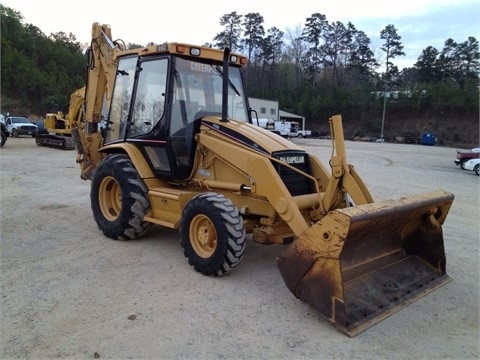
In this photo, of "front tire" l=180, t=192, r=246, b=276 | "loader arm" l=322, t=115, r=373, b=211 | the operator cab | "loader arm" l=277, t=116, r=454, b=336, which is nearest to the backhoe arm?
the operator cab

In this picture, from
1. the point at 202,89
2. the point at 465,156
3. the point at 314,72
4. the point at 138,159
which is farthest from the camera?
the point at 314,72

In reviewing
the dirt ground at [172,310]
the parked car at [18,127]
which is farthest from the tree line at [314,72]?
the dirt ground at [172,310]

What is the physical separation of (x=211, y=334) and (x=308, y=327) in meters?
0.90

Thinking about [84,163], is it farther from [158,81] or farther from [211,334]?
[211,334]

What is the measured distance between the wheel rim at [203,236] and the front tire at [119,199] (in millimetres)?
1191

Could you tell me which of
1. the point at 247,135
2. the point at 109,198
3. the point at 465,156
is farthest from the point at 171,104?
the point at 465,156

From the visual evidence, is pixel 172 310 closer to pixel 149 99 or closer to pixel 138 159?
pixel 138 159

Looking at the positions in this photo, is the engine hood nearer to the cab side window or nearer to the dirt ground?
the cab side window

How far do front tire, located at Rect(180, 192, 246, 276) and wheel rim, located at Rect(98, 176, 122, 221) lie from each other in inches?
73.9

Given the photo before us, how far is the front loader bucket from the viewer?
381cm

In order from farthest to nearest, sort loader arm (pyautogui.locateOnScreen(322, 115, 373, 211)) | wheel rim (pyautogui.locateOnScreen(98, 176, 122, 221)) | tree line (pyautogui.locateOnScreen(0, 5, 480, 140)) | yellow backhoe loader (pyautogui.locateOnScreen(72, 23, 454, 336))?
tree line (pyautogui.locateOnScreen(0, 5, 480, 140)) < wheel rim (pyautogui.locateOnScreen(98, 176, 122, 221)) < loader arm (pyautogui.locateOnScreen(322, 115, 373, 211)) < yellow backhoe loader (pyautogui.locateOnScreen(72, 23, 454, 336))

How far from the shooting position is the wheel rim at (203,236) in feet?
16.4

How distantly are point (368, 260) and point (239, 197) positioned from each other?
68.0 inches

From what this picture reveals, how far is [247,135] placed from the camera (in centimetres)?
540
